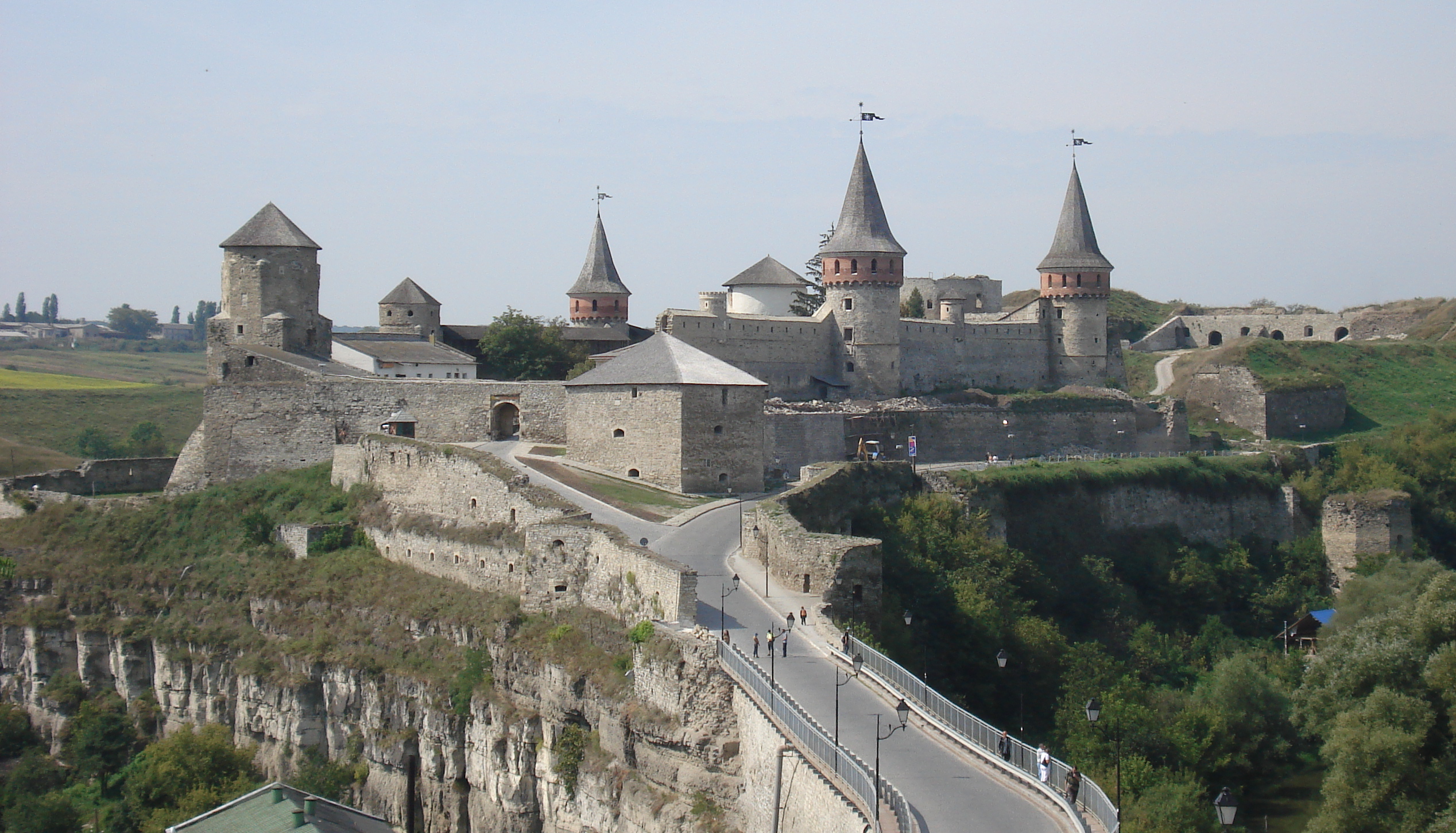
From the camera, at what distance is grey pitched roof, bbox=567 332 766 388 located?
3962cm

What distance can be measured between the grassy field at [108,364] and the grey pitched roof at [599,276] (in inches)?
3164

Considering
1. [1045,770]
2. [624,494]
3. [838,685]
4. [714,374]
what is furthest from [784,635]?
[714,374]

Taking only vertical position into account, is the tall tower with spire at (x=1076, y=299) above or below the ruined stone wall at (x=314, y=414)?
above

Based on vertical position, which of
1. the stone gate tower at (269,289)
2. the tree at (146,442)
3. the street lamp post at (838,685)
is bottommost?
the tree at (146,442)

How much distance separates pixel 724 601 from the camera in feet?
94.9

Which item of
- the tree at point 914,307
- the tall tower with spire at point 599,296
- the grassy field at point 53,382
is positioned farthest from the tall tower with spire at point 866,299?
the grassy field at point 53,382

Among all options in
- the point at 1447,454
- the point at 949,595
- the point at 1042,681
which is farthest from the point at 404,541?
the point at 1447,454

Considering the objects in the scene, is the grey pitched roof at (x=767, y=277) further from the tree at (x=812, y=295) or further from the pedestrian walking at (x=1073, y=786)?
the pedestrian walking at (x=1073, y=786)

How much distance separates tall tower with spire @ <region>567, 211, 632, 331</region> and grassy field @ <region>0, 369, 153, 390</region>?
6319cm

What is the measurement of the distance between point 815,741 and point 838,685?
2.39 m

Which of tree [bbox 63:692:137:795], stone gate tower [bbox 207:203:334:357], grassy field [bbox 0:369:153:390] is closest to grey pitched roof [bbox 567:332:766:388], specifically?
stone gate tower [bbox 207:203:334:357]

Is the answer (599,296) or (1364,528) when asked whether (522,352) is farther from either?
(1364,528)

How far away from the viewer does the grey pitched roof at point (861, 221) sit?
58844 mm

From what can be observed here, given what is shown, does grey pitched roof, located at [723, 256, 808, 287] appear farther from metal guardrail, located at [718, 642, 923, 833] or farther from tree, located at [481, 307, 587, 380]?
metal guardrail, located at [718, 642, 923, 833]
